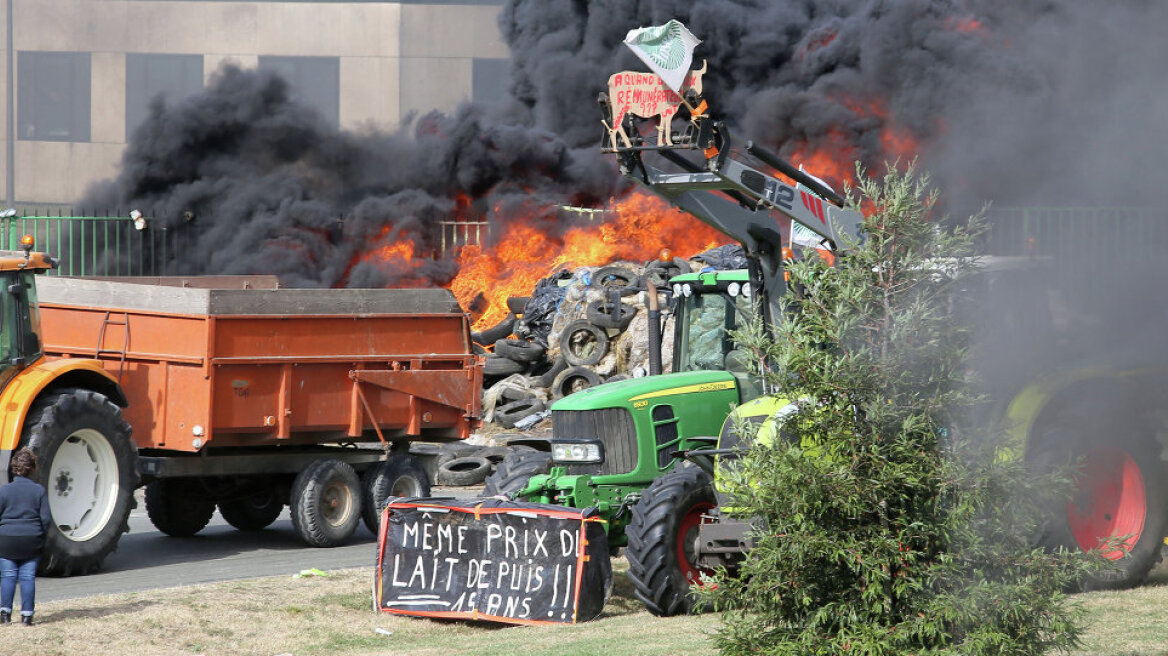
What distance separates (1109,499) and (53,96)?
113 ft

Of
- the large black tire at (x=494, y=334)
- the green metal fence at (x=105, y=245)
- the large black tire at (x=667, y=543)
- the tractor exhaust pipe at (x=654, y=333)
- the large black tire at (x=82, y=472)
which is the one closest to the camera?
the large black tire at (x=667, y=543)

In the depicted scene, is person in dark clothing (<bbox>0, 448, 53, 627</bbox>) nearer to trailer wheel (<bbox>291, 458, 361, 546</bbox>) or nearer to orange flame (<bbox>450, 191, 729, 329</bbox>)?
trailer wheel (<bbox>291, 458, 361, 546</bbox>)

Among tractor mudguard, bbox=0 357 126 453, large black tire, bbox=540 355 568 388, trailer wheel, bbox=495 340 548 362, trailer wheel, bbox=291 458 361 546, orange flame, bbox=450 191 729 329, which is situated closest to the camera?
tractor mudguard, bbox=0 357 126 453

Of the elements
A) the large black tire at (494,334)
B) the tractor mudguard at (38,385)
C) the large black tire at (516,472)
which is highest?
the large black tire at (494,334)

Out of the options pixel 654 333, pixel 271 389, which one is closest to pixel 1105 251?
pixel 654 333

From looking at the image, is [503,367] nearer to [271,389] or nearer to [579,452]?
[271,389]

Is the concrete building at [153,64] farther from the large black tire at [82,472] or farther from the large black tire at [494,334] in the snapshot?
the large black tire at [82,472]

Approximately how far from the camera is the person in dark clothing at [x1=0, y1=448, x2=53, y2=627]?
9867 mm

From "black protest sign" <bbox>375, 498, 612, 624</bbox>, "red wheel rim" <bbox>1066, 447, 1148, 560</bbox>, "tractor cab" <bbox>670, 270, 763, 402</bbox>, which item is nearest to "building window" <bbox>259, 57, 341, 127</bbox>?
"tractor cab" <bbox>670, 270, 763, 402</bbox>

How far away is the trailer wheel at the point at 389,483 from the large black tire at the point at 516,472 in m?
3.14

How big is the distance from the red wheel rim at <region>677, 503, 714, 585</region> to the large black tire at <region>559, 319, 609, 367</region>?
1190 cm

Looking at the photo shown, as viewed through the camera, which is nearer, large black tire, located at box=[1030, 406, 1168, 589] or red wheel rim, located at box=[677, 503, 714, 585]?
red wheel rim, located at box=[677, 503, 714, 585]

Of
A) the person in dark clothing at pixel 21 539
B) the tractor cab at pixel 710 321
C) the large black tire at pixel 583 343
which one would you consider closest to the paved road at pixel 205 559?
the person in dark clothing at pixel 21 539

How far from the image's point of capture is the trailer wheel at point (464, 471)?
19.1 m
